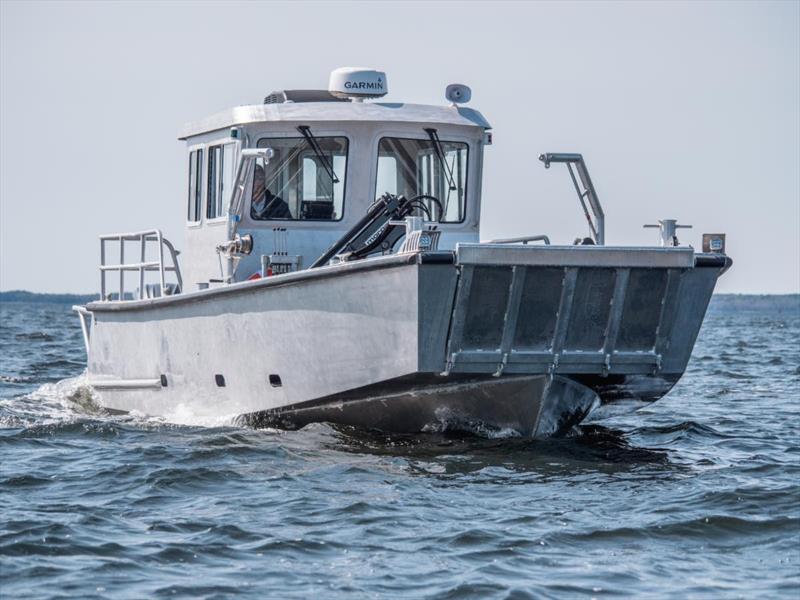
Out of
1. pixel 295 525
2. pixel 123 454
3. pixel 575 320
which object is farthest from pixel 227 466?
pixel 575 320

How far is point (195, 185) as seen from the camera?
12.9 meters

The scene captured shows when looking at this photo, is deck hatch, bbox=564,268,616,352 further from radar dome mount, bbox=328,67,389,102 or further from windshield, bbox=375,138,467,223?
radar dome mount, bbox=328,67,389,102

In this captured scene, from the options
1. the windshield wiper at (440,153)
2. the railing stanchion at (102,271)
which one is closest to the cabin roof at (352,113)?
the windshield wiper at (440,153)

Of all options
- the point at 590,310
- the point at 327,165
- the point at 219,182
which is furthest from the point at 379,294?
the point at 219,182

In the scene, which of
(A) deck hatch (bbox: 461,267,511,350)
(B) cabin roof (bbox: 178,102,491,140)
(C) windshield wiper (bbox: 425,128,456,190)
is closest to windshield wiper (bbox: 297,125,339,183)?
(B) cabin roof (bbox: 178,102,491,140)

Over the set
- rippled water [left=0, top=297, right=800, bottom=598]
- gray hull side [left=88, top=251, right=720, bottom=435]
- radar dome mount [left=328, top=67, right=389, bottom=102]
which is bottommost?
rippled water [left=0, top=297, right=800, bottom=598]

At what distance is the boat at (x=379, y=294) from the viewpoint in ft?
30.9

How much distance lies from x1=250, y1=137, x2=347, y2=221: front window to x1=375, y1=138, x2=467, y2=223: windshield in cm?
37

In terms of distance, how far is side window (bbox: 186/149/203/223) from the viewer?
12750 millimetres

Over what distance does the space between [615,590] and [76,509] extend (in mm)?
3355

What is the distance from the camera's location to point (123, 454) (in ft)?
33.5

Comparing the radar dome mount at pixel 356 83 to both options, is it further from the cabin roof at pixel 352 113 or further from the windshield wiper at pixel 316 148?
the windshield wiper at pixel 316 148

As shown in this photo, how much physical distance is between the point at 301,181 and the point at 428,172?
3.66 ft

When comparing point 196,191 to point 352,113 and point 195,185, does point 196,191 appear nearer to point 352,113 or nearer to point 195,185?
point 195,185
